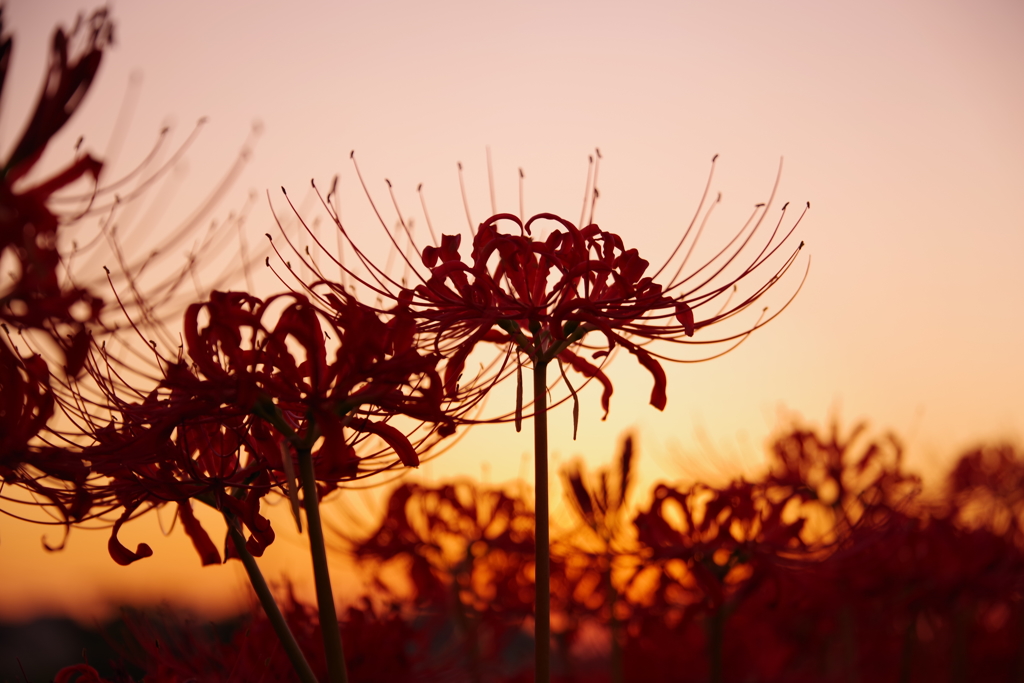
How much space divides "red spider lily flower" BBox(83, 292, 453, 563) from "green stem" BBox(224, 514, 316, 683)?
1.3 inches

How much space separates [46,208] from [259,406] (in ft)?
1.13

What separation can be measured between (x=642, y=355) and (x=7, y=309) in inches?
34.6

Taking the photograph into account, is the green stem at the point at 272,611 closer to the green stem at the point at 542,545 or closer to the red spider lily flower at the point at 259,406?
the red spider lily flower at the point at 259,406

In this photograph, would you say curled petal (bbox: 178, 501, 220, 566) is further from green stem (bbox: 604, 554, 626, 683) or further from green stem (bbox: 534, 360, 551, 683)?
green stem (bbox: 604, 554, 626, 683)

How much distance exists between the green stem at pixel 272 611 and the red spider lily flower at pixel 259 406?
33mm

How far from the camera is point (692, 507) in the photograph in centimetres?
205

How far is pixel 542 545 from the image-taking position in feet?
3.93

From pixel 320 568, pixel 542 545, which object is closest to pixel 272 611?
pixel 320 568

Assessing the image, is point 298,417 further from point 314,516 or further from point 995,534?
point 995,534

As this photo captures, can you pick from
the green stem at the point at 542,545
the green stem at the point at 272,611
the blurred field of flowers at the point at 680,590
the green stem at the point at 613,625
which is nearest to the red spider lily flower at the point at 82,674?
the blurred field of flowers at the point at 680,590

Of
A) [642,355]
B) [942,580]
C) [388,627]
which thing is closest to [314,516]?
[642,355]

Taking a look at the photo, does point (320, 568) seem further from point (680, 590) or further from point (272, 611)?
point (680, 590)

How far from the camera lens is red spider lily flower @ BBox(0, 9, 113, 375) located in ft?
2.87

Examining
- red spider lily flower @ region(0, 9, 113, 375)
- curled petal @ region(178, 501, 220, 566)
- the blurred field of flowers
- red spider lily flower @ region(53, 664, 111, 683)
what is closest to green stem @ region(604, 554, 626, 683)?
the blurred field of flowers
